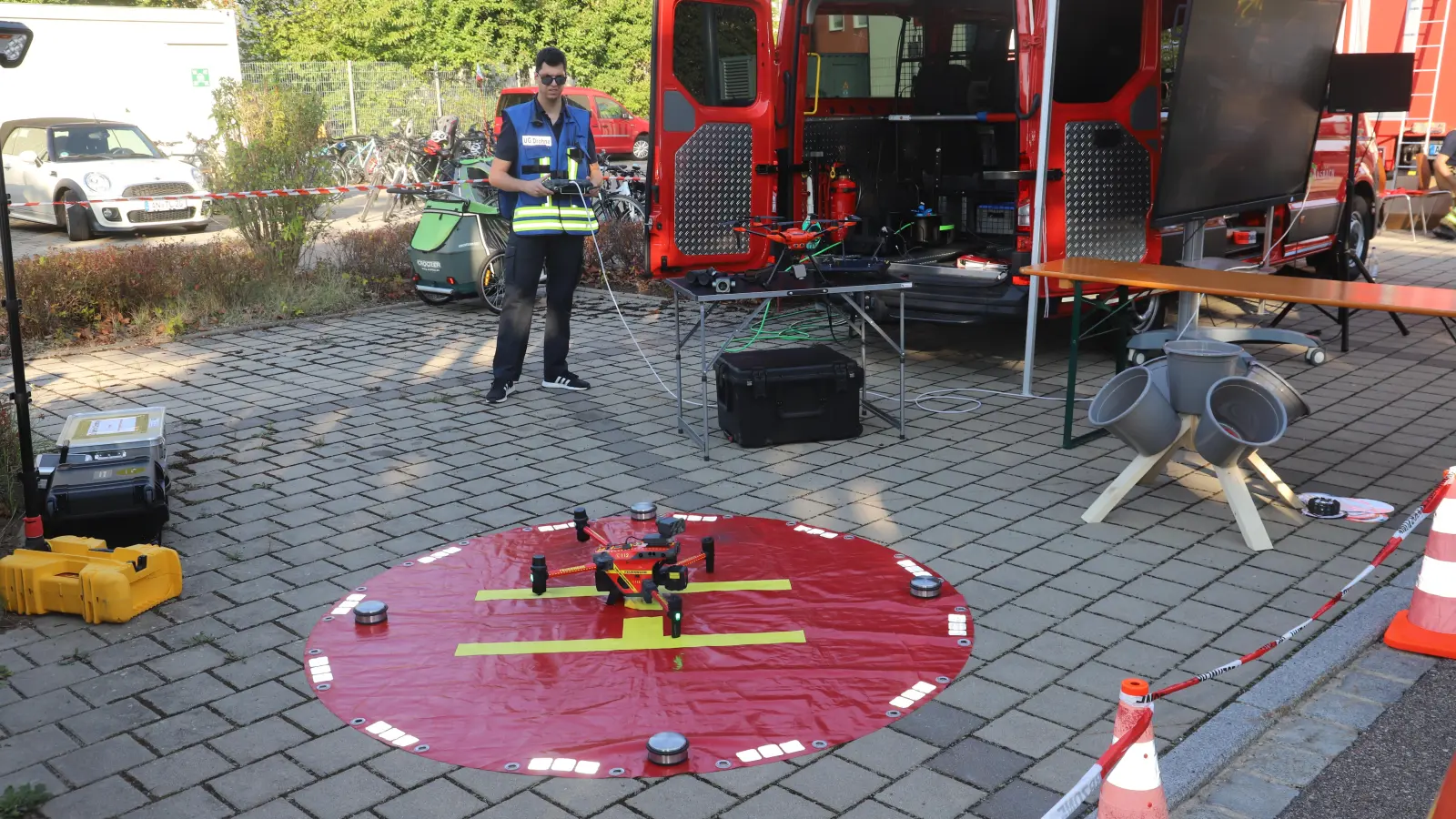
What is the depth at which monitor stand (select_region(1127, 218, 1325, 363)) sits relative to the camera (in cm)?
542

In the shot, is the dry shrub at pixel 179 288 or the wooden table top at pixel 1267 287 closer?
the wooden table top at pixel 1267 287

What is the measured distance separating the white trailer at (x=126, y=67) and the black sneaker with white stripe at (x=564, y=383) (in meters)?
17.4

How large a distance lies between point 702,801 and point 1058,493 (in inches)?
119

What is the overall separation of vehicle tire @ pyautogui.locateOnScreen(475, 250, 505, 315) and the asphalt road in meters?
7.50

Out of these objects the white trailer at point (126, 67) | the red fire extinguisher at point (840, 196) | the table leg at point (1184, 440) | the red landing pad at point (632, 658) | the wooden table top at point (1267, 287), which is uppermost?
the white trailer at point (126, 67)

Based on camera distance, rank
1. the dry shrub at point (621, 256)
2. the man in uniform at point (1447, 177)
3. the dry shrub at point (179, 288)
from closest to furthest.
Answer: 1. the dry shrub at point (179, 288)
2. the dry shrub at point (621, 256)
3. the man in uniform at point (1447, 177)

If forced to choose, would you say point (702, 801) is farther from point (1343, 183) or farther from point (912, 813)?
point (1343, 183)

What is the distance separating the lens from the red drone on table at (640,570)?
4.32m

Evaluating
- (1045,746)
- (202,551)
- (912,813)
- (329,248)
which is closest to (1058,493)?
(1045,746)

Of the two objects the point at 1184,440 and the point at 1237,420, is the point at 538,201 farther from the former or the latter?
the point at 1237,420

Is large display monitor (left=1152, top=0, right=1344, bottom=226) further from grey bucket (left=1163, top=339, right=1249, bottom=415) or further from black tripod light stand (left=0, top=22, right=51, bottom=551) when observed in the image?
black tripod light stand (left=0, top=22, right=51, bottom=551)

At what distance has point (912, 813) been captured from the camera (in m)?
3.11

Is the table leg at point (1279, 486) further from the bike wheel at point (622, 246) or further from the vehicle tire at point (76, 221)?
the vehicle tire at point (76, 221)

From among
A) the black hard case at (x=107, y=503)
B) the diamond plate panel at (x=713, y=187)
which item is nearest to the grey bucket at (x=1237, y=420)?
the diamond plate panel at (x=713, y=187)
